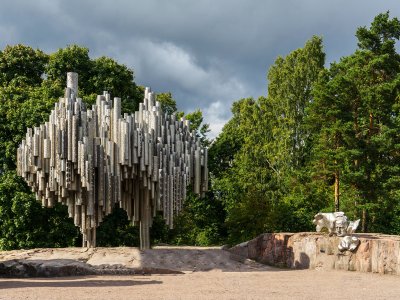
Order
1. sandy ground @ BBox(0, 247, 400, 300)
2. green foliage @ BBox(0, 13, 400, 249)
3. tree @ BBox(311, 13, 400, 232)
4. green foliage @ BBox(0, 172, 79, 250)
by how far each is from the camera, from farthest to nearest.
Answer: tree @ BBox(311, 13, 400, 232)
green foliage @ BBox(0, 13, 400, 249)
green foliage @ BBox(0, 172, 79, 250)
sandy ground @ BBox(0, 247, 400, 300)

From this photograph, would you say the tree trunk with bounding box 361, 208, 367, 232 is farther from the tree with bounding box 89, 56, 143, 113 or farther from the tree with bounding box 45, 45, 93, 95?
the tree with bounding box 45, 45, 93, 95

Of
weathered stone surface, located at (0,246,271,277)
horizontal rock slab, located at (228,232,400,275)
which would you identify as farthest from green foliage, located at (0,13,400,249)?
horizontal rock slab, located at (228,232,400,275)

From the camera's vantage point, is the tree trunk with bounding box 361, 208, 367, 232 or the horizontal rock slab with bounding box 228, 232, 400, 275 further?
the tree trunk with bounding box 361, 208, 367, 232

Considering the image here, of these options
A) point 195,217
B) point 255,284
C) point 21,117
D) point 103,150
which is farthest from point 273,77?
point 255,284

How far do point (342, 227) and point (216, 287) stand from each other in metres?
7.87

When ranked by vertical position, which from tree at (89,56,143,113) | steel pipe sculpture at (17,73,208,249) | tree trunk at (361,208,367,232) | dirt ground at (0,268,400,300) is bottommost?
dirt ground at (0,268,400,300)

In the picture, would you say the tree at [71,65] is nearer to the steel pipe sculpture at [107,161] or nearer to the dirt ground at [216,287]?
the steel pipe sculpture at [107,161]

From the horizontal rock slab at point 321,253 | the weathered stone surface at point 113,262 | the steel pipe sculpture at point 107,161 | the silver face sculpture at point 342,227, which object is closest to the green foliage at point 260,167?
A: the steel pipe sculpture at point 107,161

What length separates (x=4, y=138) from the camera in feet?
84.9

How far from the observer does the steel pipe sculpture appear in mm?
19406

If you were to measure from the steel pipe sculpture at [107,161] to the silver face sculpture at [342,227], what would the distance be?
15.9 feet

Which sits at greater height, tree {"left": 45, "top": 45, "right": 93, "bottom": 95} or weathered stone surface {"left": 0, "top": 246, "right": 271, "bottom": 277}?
tree {"left": 45, "top": 45, "right": 93, "bottom": 95}

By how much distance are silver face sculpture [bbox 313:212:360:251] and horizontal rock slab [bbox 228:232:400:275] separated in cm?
21

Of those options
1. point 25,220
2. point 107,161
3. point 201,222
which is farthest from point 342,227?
point 201,222
